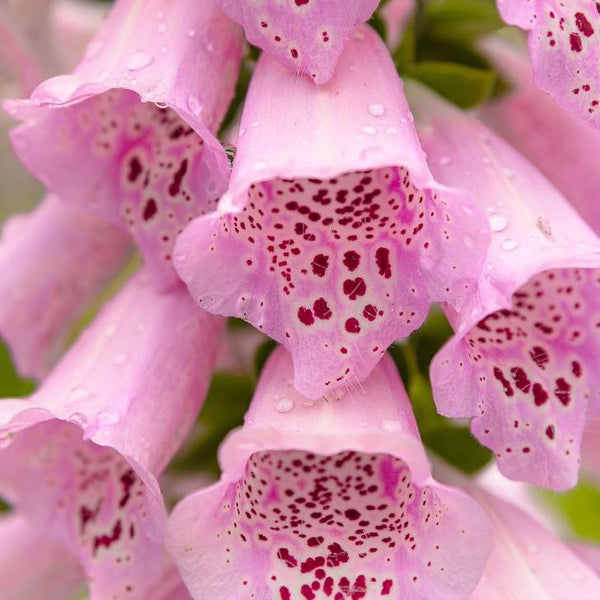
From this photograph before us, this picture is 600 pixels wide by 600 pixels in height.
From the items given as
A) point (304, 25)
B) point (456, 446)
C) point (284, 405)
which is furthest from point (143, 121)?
point (456, 446)

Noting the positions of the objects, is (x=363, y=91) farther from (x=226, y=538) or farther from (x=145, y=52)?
(x=226, y=538)

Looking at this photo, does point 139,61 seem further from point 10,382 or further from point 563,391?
point 10,382

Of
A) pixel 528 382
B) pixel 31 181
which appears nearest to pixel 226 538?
pixel 528 382

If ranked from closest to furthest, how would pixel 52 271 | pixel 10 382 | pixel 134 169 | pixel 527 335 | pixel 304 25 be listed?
pixel 304 25 < pixel 527 335 < pixel 134 169 < pixel 52 271 < pixel 10 382

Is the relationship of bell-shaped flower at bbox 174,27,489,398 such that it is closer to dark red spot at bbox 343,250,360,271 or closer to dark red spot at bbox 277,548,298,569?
dark red spot at bbox 343,250,360,271

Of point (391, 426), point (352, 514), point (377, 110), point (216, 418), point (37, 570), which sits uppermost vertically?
point (377, 110)

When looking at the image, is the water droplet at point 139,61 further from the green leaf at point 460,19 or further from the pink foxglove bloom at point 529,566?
the pink foxglove bloom at point 529,566

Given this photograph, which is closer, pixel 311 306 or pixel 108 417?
pixel 311 306
